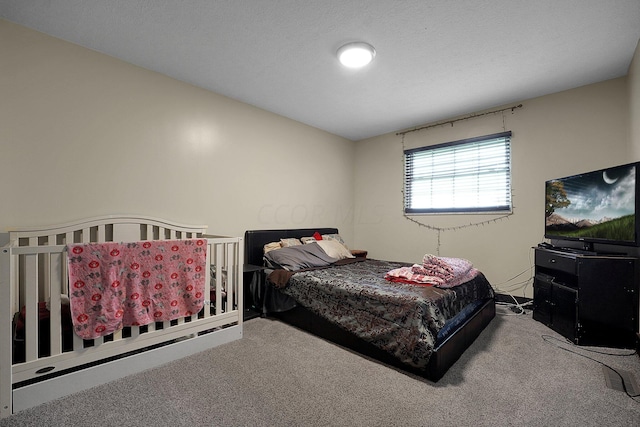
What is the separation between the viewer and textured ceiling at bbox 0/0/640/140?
1.85 meters

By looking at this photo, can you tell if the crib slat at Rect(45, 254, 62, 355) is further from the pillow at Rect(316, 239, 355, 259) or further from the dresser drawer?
the dresser drawer

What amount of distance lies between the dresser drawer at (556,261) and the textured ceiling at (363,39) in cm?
177

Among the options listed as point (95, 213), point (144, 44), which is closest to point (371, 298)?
point (95, 213)

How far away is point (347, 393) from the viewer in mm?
1639

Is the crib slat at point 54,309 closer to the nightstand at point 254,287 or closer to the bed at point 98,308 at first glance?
the bed at point 98,308

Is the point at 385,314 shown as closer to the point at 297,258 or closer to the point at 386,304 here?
the point at 386,304

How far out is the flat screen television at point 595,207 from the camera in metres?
2.12

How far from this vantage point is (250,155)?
346 cm

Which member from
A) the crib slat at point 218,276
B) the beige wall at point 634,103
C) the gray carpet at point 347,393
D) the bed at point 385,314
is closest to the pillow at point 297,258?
the bed at point 385,314

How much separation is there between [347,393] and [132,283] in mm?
1564

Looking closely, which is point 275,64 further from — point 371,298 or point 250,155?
point 371,298

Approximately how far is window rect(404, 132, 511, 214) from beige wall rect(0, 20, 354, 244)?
1.93 metres

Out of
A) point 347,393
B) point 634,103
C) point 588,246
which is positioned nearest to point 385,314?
point 347,393

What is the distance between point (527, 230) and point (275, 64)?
3.40m
